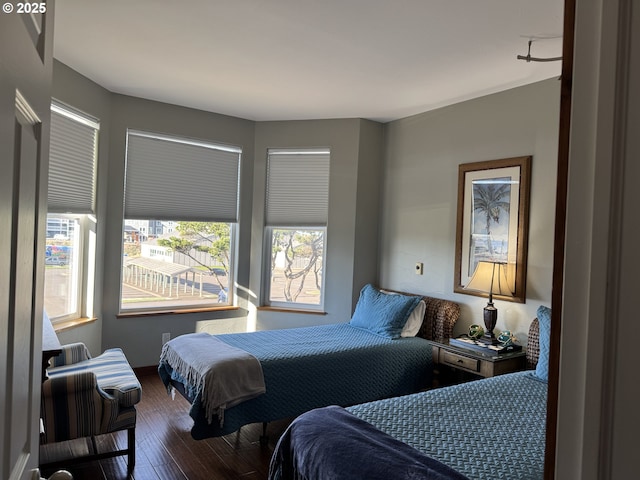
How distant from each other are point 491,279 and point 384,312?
0.96 metres

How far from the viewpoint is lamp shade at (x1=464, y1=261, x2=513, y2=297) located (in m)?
3.58

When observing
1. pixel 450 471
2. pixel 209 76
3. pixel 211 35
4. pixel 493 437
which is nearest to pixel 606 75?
pixel 450 471

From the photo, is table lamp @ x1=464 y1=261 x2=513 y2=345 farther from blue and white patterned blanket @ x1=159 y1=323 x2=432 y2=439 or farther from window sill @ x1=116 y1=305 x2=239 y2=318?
window sill @ x1=116 y1=305 x2=239 y2=318

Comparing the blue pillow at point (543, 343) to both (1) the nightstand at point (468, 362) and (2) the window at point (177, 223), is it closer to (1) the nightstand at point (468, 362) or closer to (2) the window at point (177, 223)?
(1) the nightstand at point (468, 362)

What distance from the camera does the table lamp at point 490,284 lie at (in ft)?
11.8

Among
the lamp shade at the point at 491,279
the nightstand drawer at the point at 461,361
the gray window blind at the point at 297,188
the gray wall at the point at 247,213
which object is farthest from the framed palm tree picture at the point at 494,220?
the gray window blind at the point at 297,188

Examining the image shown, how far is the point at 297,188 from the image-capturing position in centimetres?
504

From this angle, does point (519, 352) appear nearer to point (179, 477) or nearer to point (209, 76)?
point (179, 477)

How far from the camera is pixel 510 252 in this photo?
3688 millimetres

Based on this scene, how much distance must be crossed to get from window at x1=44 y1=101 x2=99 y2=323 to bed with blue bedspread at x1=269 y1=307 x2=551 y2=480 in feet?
8.70

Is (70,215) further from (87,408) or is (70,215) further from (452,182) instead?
(452,182)

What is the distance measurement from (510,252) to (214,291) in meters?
3.00

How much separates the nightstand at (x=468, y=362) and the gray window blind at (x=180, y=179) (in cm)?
255

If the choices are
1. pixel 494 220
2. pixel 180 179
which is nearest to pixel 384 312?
pixel 494 220
